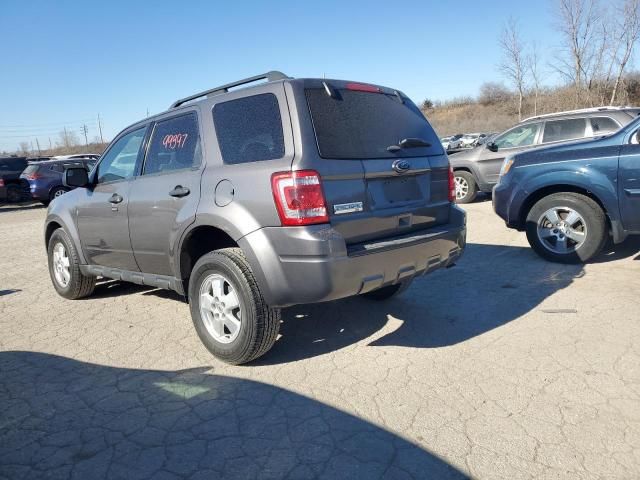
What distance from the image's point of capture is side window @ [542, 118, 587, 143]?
8.83m

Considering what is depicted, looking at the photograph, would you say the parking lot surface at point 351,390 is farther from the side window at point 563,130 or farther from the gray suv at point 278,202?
the side window at point 563,130

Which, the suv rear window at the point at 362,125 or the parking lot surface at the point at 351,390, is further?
the suv rear window at the point at 362,125

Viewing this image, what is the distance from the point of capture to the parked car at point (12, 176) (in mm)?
18828

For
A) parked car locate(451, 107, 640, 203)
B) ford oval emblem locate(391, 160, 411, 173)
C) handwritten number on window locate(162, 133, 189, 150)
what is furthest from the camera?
parked car locate(451, 107, 640, 203)

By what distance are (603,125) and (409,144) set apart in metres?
6.47

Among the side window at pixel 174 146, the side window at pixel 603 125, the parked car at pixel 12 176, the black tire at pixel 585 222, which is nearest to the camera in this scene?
the side window at pixel 174 146

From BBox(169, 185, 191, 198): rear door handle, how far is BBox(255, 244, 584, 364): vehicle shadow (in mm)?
1334

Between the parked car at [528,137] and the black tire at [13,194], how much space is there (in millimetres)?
16716

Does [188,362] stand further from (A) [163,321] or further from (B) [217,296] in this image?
(A) [163,321]

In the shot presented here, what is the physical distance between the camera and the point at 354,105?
3484 mm

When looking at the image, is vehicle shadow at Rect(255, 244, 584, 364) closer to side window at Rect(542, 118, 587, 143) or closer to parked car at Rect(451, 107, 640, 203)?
parked car at Rect(451, 107, 640, 203)

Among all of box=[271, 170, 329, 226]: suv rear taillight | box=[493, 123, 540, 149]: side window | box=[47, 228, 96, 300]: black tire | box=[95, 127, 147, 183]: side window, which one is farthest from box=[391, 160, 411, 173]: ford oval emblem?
box=[493, 123, 540, 149]: side window

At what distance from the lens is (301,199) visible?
2.99m

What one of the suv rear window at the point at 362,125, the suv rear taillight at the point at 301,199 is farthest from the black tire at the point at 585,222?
the suv rear taillight at the point at 301,199
